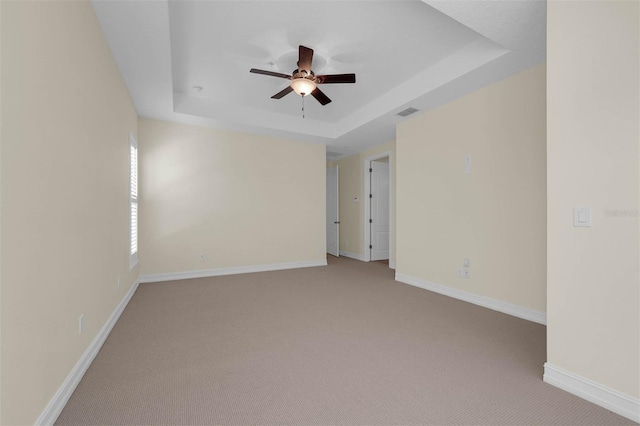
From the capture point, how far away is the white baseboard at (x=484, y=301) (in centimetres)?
299

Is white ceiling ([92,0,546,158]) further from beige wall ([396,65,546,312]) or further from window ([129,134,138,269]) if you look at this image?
window ([129,134,138,269])

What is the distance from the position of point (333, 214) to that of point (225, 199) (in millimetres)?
3034

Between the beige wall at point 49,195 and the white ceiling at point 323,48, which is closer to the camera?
the beige wall at point 49,195

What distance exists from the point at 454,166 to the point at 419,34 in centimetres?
170

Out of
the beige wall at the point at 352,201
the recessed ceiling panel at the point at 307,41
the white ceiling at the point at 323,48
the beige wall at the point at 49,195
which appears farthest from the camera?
the beige wall at the point at 352,201

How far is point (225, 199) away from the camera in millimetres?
5277

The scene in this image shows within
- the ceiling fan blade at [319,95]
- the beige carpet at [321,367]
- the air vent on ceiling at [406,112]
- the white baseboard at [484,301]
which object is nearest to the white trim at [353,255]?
the white baseboard at [484,301]

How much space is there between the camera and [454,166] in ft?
12.7

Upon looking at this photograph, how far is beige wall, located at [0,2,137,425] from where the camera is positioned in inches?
47.6

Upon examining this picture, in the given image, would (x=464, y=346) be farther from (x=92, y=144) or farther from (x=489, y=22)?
(x=92, y=144)
